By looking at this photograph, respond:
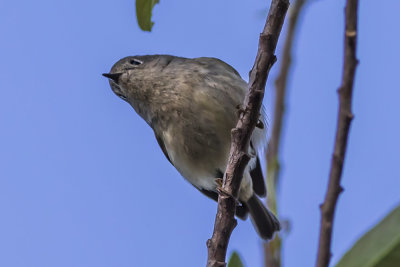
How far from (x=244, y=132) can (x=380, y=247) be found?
3.68 feet

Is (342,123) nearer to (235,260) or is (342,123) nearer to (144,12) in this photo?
(235,260)

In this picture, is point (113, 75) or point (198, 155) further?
point (113, 75)

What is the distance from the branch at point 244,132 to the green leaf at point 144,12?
0.43m

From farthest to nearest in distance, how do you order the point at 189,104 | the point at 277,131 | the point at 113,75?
1. the point at 113,75
2. the point at 189,104
3. the point at 277,131

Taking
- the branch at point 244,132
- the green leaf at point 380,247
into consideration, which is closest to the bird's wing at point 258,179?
the branch at point 244,132

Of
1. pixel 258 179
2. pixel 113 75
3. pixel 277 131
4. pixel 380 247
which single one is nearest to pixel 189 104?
pixel 113 75

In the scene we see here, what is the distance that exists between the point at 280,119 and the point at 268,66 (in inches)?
19.6

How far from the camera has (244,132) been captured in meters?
2.11

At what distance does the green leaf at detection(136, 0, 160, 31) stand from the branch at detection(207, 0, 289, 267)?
432 millimetres

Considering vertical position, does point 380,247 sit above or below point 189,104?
below

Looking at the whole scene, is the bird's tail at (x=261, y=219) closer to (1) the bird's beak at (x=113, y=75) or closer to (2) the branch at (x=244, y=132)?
(1) the bird's beak at (x=113, y=75)

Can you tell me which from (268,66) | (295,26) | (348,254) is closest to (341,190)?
(348,254)

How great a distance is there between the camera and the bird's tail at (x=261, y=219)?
16.5 ft

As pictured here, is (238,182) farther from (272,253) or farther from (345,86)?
(345,86)
